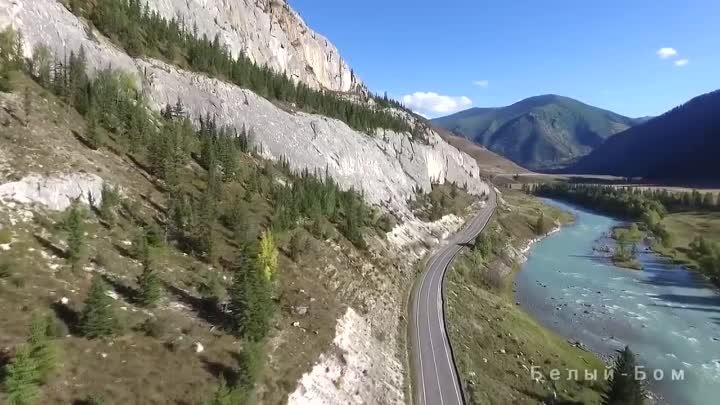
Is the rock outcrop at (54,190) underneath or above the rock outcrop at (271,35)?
underneath

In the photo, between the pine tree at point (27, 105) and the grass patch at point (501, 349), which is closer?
the pine tree at point (27, 105)

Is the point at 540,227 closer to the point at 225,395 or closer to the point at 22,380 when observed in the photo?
the point at 225,395

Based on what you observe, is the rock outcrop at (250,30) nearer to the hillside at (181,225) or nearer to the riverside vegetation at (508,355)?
the hillside at (181,225)

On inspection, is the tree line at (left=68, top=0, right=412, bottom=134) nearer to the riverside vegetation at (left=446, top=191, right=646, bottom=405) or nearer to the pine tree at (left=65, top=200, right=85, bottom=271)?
the pine tree at (left=65, top=200, right=85, bottom=271)

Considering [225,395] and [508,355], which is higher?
[225,395]

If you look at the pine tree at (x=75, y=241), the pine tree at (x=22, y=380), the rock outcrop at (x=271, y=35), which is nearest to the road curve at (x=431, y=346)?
the pine tree at (x=22, y=380)

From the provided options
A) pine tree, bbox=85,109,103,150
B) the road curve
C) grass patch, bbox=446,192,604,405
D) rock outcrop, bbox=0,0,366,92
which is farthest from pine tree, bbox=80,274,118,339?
rock outcrop, bbox=0,0,366,92

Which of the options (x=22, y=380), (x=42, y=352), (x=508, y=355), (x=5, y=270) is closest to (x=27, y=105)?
(x=5, y=270)
